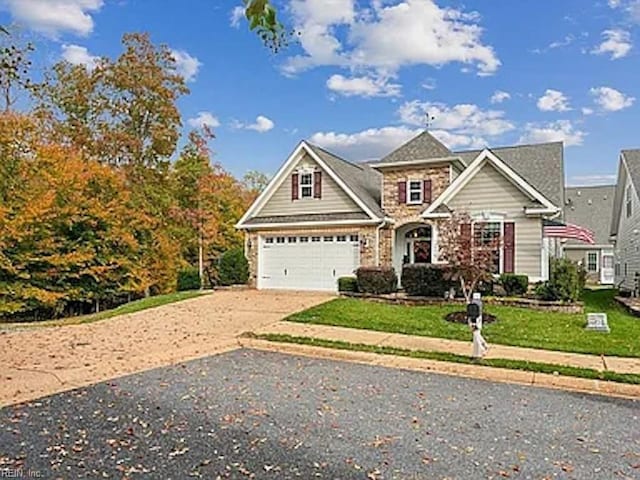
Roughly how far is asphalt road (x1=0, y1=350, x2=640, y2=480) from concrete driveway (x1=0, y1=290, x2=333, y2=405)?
2.30 feet

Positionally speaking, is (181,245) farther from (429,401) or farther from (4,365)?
(429,401)

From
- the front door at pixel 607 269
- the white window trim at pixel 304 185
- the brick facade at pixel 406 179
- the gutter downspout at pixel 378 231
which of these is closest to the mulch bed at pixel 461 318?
the gutter downspout at pixel 378 231

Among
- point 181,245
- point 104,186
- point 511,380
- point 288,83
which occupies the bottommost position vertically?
point 511,380

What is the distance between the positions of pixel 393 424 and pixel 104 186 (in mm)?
18256

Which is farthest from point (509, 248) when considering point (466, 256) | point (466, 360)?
point (466, 360)

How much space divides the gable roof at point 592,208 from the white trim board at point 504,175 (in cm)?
1827

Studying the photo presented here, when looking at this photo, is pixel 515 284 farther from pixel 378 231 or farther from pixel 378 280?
pixel 378 231

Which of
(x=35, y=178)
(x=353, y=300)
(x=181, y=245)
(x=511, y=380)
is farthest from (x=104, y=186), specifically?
(x=511, y=380)

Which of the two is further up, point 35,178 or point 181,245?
point 35,178

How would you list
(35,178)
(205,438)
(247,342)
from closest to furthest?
(205,438), (247,342), (35,178)

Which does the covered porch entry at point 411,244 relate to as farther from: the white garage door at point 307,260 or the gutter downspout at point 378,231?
the white garage door at point 307,260

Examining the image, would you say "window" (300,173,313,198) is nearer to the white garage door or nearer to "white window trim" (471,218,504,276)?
the white garage door

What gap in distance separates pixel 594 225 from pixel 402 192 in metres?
19.1

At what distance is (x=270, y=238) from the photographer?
21.0 meters
